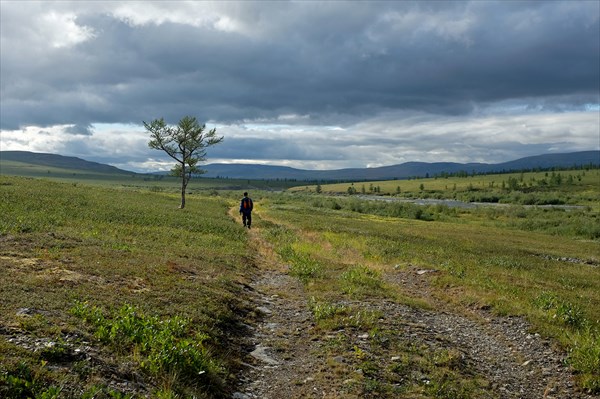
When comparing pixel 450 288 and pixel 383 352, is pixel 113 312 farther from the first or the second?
pixel 450 288

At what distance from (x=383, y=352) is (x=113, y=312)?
6.43 meters

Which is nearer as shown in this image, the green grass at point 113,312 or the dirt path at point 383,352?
the green grass at point 113,312

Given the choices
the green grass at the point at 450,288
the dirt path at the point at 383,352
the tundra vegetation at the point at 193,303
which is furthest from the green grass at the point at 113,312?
the green grass at the point at 450,288

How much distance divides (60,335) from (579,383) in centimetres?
1133

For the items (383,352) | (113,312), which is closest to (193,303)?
(113,312)

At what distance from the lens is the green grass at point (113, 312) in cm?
733

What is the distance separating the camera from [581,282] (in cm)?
2373

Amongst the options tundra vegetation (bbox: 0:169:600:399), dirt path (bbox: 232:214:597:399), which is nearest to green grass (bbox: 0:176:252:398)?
tundra vegetation (bbox: 0:169:600:399)

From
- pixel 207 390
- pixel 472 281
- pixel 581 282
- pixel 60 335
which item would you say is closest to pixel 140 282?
pixel 60 335

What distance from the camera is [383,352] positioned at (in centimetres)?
1077

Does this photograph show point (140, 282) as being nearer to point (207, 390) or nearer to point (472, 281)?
point (207, 390)

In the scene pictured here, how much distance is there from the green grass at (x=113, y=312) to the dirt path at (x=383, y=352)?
933mm

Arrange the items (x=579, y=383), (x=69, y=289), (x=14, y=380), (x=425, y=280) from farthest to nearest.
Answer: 1. (x=425, y=280)
2. (x=69, y=289)
3. (x=579, y=383)
4. (x=14, y=380)

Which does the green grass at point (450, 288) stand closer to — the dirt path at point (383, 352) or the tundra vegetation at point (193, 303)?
the tundra vegetation at point (193, 303)
